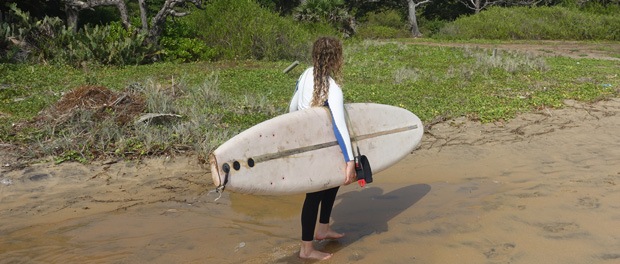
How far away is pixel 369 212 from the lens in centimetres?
592

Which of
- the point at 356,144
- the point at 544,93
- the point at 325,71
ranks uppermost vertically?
the point at 325,71

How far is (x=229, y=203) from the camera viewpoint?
6223 mm

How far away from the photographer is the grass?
718 centimetres

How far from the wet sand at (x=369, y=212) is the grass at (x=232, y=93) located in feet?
1.27

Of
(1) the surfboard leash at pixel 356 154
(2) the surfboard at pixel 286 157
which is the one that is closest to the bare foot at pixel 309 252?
(2) the surfboard at pixel 286 157

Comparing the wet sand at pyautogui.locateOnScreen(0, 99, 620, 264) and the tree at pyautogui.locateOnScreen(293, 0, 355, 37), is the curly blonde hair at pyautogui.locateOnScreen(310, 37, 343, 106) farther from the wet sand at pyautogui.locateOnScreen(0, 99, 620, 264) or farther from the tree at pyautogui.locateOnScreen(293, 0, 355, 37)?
the tree at pyautogui.locateOnScreen(293, 0, 355, 37)

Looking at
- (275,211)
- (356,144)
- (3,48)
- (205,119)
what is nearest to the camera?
(356,144)

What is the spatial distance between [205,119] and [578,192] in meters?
4.15

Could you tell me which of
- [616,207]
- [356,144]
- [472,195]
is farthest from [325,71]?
[616,207]

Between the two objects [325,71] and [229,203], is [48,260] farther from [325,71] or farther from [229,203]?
[325,71]

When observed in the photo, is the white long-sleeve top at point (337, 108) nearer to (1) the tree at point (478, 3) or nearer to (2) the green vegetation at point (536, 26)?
(2) the green vegetation at point (536, 26)

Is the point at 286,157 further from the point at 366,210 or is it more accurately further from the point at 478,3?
the point at 478,3

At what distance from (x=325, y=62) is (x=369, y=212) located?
1989 millimetres

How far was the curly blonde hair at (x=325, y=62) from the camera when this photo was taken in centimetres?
438
